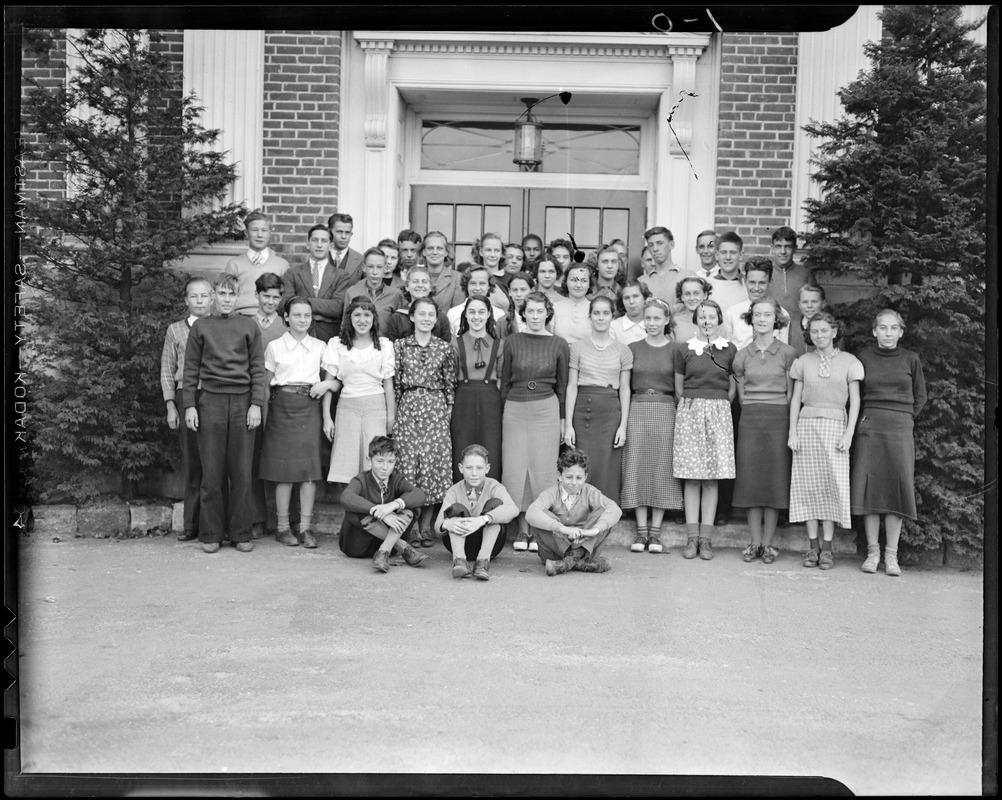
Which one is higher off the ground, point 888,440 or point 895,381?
point 895,381

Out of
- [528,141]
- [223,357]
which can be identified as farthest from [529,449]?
[528,141]

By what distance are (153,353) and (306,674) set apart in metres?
3.49

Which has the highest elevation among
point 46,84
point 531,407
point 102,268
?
point 46,84

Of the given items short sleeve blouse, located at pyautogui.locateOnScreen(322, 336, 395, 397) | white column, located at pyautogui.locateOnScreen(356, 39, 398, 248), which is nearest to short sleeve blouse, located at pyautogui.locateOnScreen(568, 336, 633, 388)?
short sleeve blouse, located at pyautogui.locateOnScreen(322, 336, 395, 397)

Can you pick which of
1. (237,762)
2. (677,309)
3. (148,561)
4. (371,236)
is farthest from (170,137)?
(237,762)

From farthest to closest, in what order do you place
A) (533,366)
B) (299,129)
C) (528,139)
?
(528,139) < (299,129) < (533,366)

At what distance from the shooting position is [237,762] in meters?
3.50

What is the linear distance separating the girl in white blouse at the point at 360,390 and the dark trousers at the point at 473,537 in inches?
32.6

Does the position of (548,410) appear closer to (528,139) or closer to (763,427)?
(763,427)

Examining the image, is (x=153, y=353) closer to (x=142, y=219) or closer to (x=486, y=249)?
(x=142, y=219)

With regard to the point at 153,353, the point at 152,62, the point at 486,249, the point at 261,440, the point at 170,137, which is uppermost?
the point at 152,62

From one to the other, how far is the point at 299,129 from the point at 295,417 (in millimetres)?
2814

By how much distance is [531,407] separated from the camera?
662 cm

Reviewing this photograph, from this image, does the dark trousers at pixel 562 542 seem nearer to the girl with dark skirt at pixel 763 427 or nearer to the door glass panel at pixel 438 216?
the girl with dark skirt at pixel 763 427
